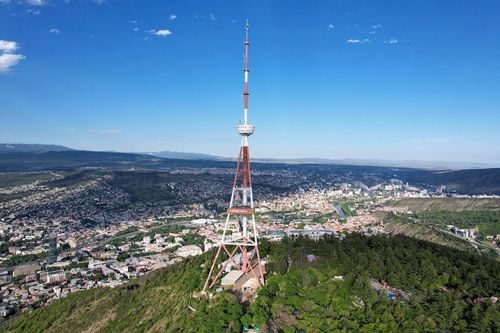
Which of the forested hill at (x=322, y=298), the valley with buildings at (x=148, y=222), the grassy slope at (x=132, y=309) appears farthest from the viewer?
the valley with buildings at (x=148, y=222)

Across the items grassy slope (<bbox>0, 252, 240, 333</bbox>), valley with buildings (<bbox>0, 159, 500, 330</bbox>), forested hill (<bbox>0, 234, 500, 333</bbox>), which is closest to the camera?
forested hill (<bbox>0, 234, 500, 333</bbox>)

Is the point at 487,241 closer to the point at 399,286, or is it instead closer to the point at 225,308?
the point at 399,286

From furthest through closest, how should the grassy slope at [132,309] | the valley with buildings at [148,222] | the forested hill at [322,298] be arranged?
the valley with buildings at [148,222] → the grassy slope at [132,309] → the forested hill at [322,298]

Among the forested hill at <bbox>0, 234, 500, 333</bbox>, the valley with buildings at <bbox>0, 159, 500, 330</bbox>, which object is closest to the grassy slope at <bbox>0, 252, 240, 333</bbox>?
the forested hill at <bbox>0, 234, 500, 333</bbox>

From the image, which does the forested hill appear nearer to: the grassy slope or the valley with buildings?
the grassy slope

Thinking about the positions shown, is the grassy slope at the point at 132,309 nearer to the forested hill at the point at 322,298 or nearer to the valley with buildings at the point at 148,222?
the forested hill at the point at 322,298

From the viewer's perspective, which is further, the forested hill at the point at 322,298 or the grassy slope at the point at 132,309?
the grassy slope at the point at 132,309

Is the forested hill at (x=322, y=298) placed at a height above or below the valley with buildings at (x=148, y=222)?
above


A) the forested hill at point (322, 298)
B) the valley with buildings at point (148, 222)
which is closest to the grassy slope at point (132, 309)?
the forested hill at point (322, 298)

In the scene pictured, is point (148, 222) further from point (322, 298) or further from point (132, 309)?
point (322, 298)
